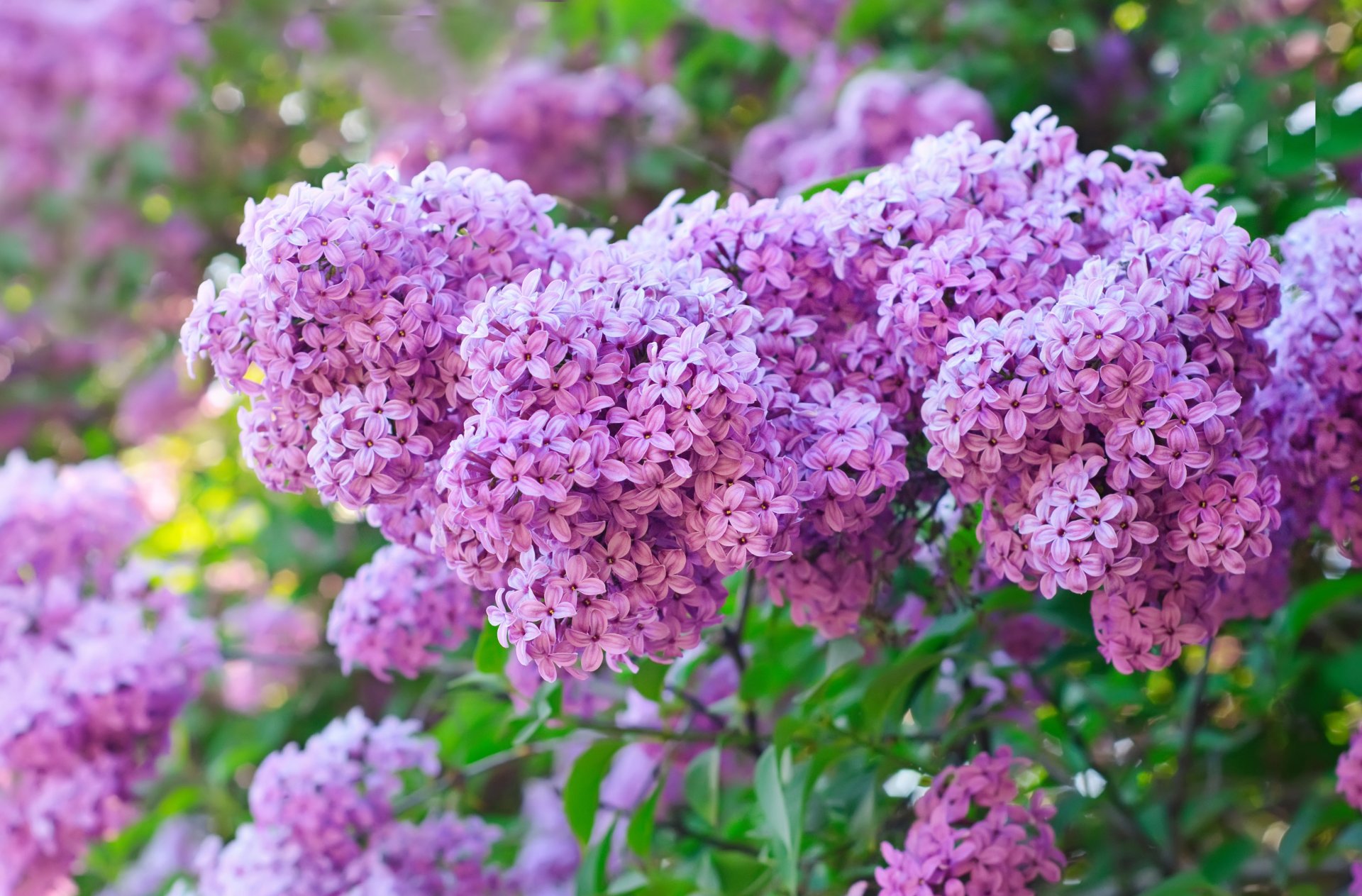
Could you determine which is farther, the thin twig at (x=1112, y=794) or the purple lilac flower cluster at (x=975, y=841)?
the thin twig at (x=1112, y=794)

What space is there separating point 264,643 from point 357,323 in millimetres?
1982

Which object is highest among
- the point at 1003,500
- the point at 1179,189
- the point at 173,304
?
the point at 1179,189

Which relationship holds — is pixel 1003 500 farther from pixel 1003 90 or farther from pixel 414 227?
pixel 1003 90

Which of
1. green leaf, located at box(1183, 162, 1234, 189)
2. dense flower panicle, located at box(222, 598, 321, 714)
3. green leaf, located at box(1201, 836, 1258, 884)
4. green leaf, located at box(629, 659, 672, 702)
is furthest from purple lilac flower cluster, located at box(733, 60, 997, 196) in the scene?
dense flower panicle, located at box(222, 598, 321, 714)

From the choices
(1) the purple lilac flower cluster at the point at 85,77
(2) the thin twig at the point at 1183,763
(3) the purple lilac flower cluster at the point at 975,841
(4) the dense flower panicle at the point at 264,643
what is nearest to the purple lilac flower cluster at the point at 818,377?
(3) the purple lilac flower cluster at the point at 975,841

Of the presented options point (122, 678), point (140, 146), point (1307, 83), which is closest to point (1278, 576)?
point (1307, 83)

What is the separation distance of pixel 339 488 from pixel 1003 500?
558mm

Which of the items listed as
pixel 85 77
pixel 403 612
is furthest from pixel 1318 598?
pixel 85 77

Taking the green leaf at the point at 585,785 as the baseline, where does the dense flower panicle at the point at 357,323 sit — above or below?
above

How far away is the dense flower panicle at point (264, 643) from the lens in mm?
2883

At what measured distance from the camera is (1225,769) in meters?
1.92

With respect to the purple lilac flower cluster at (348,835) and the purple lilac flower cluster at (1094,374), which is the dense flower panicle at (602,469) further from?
the purple lilac flower cluster at (348,835)

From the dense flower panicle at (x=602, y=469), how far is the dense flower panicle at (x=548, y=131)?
5.81 feet

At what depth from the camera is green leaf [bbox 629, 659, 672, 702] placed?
133 cm
